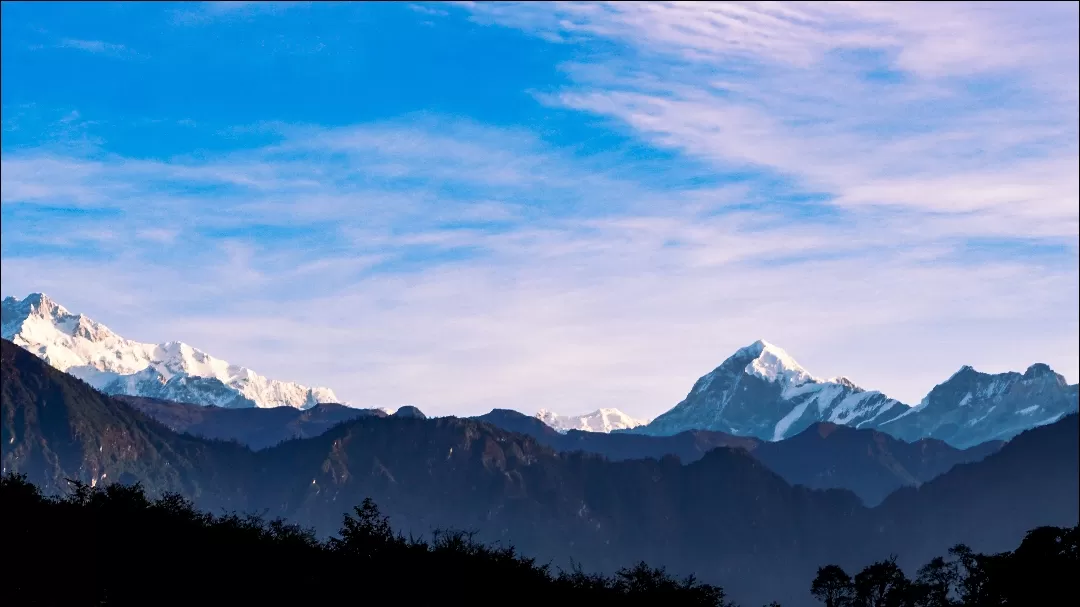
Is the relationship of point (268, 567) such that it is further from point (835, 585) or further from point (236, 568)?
point (835, 585)

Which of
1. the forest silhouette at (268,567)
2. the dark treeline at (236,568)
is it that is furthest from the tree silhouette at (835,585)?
the dark treeline at (236,568)

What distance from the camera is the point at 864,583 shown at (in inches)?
6383

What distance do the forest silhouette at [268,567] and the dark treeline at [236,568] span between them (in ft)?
0.40

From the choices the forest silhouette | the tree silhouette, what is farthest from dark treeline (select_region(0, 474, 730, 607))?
the tree silhouette

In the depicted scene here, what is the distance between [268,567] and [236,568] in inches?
88.8

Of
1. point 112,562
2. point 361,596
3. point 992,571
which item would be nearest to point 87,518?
point 112,562

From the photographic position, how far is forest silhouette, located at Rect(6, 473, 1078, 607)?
287 ft

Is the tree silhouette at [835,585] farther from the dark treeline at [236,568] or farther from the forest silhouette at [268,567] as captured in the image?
the dark treeline at [236,568]

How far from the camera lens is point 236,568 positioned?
92250 mm

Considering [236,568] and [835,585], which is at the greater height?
[835,585]

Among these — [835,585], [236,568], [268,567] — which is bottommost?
[236,568]

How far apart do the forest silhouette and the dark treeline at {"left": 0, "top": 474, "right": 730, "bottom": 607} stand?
0.12m

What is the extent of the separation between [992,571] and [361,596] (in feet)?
183

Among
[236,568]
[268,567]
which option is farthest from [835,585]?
[236,568]
